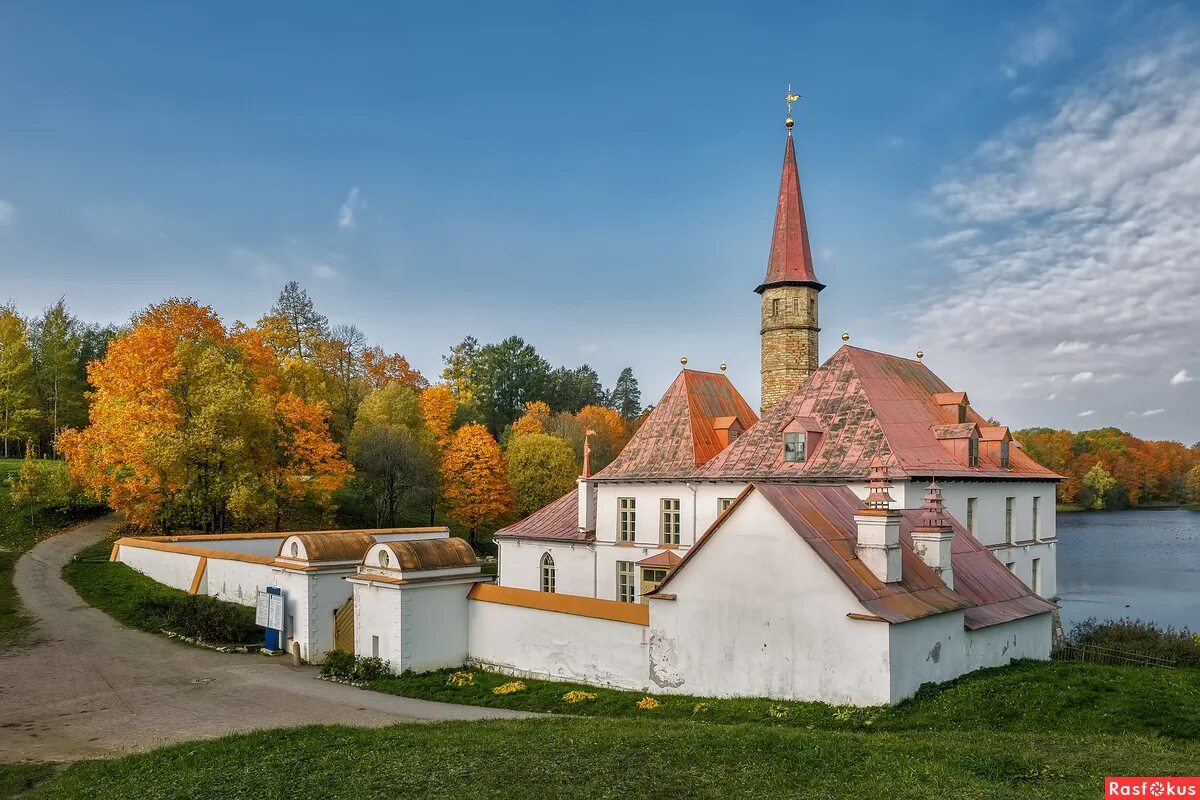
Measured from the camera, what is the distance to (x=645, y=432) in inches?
1123

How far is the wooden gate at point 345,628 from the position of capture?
19000mm

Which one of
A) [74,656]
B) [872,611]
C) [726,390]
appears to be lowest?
[74,656]

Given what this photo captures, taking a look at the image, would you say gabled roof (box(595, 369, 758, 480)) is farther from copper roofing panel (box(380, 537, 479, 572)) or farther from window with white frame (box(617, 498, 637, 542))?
copper roofing panel (box(380, 537, 479, 572))

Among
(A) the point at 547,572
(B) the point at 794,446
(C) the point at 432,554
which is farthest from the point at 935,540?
(A) the point at 547,572

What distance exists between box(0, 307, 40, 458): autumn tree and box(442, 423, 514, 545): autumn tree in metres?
23.5

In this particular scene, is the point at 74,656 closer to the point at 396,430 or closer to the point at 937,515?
the point at 937,515

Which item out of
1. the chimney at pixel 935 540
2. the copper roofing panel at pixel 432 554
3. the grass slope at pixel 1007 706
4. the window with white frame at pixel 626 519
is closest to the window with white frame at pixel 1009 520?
the grass slope at pixel 1007 706

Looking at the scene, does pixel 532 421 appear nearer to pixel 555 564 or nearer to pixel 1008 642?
pixel 555 564

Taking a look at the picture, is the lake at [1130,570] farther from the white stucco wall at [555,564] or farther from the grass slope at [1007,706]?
the grass slope at [1007,706]

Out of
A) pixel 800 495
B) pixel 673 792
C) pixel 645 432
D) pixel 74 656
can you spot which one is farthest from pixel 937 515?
pixel 74 656

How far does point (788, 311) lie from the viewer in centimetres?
3059

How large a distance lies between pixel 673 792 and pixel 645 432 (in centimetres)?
2045

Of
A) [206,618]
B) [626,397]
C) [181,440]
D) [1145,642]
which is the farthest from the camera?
[626,397]

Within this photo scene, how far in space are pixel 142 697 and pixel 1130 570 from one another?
48659 millimetres
